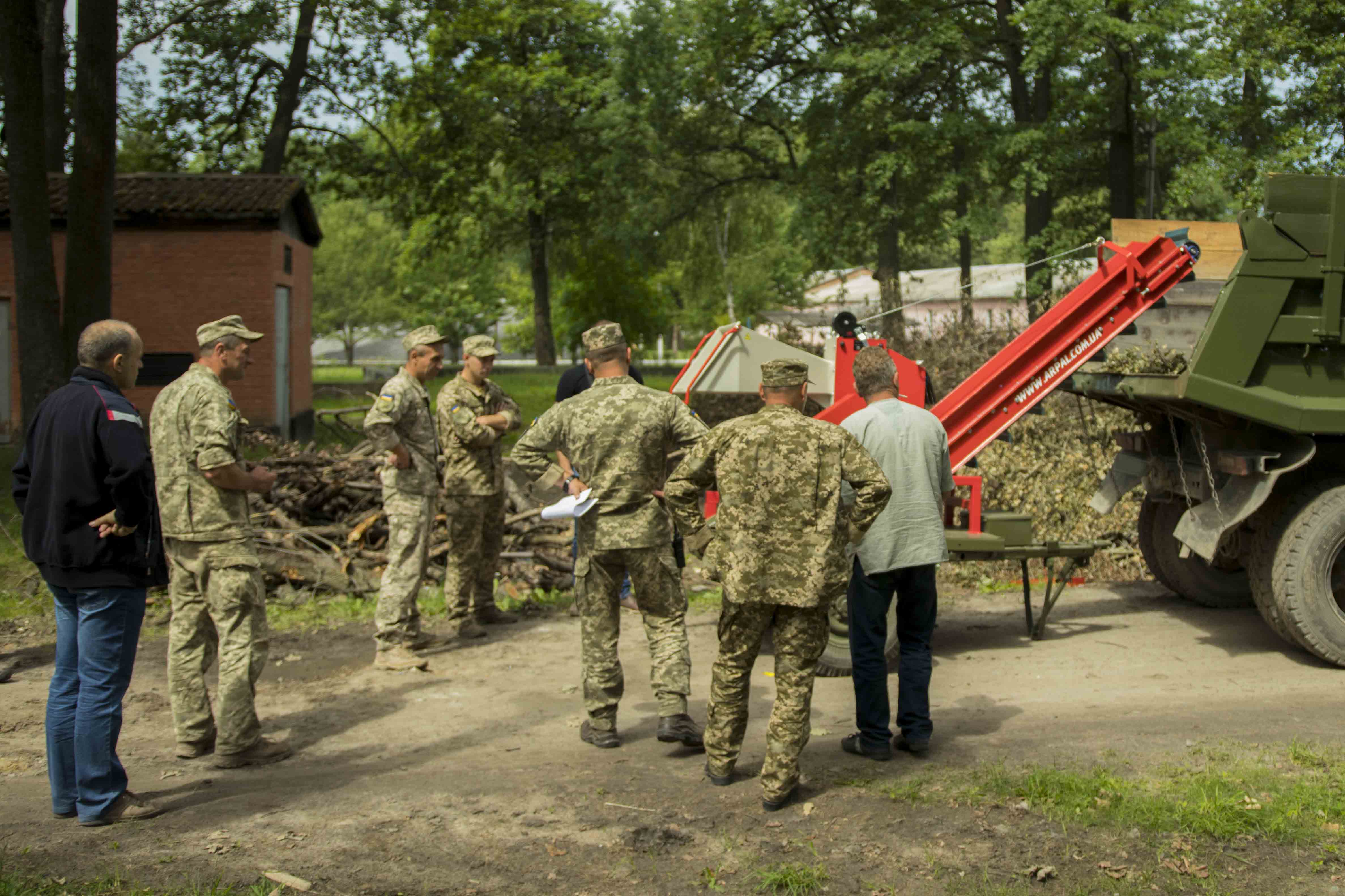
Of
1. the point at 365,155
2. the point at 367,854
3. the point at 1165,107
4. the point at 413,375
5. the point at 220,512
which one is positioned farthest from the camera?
the point at 365,155

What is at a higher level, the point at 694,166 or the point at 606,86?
the point at 606,86

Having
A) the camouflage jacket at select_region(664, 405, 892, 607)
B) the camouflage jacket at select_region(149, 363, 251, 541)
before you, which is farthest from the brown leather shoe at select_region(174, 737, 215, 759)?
the camouflage jacket at select_region(664, 405, 892, 607)

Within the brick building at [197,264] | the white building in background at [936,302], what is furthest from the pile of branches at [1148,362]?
the brick building at [197,264]

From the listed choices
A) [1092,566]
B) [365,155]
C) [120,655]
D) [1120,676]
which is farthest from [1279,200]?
[365,155]

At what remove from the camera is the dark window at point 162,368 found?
21.1 feet

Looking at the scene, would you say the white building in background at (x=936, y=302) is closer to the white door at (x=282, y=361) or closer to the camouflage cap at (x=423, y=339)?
the camouflage cap at (x=423, y=339)

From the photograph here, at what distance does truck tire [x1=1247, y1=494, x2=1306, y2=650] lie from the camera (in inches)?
264

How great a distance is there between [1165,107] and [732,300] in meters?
32.8

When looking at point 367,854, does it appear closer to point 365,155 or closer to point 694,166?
point 365,155

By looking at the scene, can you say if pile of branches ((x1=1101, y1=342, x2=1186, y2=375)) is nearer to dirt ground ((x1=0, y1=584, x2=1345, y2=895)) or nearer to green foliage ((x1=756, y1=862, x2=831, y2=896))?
dirt ground ((x1=0, y1=584, x2=1345, y2=895))

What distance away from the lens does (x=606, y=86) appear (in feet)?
99.6

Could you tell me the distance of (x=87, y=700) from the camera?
4.60 metres

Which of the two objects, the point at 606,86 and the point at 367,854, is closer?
the point at 367,854

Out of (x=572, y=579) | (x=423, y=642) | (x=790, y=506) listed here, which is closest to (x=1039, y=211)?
(x=572, y=579)
